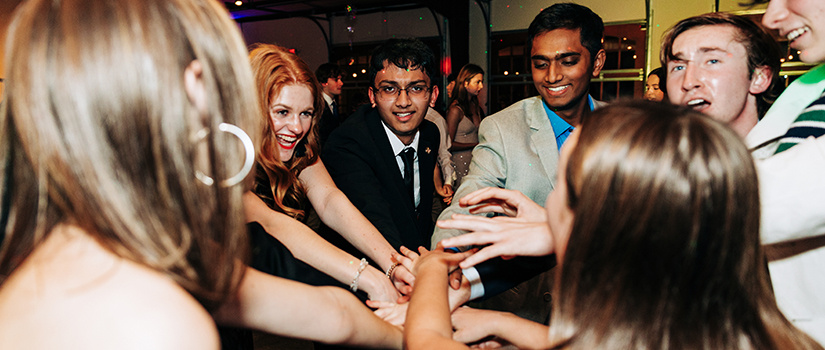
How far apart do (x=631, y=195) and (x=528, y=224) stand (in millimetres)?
580

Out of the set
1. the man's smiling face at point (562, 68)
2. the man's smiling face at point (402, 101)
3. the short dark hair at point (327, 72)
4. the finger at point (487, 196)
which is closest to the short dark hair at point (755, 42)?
the man's smiling face at point (562, 68)

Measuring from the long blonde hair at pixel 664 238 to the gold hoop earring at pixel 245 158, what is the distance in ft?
1.70

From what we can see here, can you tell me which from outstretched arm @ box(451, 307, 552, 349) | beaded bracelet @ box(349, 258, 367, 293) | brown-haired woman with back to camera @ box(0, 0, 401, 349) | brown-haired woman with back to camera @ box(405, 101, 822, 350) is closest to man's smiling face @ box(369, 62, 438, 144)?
beaded bracelet @ box(349, 258, 367, 293)

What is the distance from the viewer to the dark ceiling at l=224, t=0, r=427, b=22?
835 cm

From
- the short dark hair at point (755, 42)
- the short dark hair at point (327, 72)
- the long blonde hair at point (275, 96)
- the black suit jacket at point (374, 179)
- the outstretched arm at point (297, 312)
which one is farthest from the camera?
the short dark hair at point (327, 72)

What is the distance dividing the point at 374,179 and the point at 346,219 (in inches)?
9.1

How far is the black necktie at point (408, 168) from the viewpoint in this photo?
2.19 m

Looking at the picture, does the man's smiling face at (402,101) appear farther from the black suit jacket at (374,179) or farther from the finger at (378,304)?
the finger at (378,304)

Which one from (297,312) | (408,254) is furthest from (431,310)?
(408,254)

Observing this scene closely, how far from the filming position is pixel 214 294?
2.26 feet

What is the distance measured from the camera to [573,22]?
2.03m

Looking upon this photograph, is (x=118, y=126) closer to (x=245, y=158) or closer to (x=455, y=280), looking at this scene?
(x=245, y=158)

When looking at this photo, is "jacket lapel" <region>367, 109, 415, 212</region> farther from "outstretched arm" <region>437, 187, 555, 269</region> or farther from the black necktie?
"outstretched arm" <region>437, 187, 555, 269</region>

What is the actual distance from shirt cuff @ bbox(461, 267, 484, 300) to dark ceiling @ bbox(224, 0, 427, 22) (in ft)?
24.0
